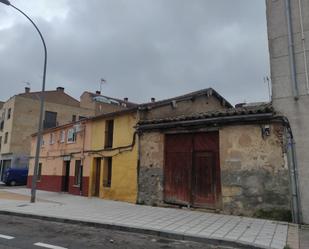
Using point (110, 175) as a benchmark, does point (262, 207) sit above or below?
below

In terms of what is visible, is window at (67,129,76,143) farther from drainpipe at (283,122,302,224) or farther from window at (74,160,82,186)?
drainpipe at (283,122,302,224)

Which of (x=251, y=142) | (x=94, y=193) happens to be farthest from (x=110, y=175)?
(x=251, y=142)

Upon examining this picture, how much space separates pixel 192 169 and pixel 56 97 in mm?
33455

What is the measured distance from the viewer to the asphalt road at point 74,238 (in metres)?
6.83

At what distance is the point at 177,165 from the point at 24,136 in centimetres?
2929

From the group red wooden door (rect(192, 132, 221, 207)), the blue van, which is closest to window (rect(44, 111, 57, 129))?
the blue van

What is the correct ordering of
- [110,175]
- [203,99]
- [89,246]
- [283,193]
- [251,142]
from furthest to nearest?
[203,99] < [110,175] < [251,142] < [283,193] < [89,246]

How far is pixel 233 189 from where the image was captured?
11.1 metres

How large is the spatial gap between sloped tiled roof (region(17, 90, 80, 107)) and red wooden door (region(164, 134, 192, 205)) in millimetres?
30330

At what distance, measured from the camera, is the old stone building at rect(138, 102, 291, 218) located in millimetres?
10344

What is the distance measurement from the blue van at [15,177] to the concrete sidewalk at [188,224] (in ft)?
62.5

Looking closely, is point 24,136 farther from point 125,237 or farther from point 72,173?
point 125,237

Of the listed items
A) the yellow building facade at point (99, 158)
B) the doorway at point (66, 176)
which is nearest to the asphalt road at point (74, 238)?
the yellow building facade at point (99, 158)

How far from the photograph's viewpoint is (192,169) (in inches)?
492
